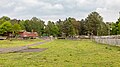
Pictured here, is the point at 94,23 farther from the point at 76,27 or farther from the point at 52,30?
the point at 52,30

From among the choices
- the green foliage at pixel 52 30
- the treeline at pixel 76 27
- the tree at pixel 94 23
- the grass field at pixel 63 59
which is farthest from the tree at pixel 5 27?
the grass field at pixel 63 59

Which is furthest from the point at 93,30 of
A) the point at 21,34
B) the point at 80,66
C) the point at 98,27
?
the point at 80,66

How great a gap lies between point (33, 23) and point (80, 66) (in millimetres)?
183408

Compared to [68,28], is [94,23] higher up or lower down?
higher up

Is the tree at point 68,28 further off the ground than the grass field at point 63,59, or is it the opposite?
the tree at point 68,28

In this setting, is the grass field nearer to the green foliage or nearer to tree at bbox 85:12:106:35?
tree at bbox 85:12:106:35

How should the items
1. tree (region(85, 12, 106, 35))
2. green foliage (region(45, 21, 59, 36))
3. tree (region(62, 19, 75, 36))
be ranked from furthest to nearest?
green foliage (region(45, 21, 59, 36)) → tree (region(62, 19, 75, 36)) → tree (region(85, 12, 106, 35))

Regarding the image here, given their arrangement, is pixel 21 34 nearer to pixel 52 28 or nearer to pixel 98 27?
pixel 52 28

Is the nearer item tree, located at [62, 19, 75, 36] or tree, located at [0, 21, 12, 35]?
tree, located at [0, 21, 12, 35]

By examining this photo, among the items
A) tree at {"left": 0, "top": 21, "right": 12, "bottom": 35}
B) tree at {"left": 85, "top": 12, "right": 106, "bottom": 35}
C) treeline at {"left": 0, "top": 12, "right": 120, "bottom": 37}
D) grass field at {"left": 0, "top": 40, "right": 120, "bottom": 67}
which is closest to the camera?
grass field at {"left": 0, "top": 40, "right": 120, "bottom": 67}

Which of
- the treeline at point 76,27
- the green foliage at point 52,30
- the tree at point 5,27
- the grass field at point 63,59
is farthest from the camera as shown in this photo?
the green foliage at point 52,30

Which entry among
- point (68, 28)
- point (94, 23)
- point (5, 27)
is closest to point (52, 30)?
point (68, 28)

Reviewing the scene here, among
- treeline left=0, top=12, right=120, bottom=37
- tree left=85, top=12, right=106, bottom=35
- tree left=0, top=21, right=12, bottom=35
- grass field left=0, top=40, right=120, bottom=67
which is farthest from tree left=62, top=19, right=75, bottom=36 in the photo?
grass field left=0, top=40, right=120, bottom=67

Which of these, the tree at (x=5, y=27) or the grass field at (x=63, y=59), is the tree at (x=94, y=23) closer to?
the tree at (x=5, y=27)
